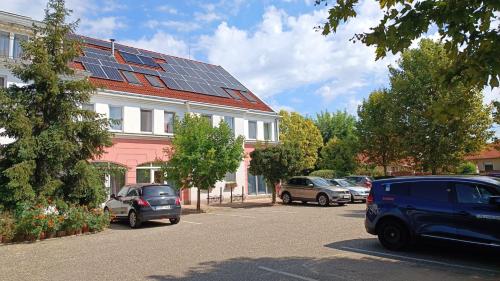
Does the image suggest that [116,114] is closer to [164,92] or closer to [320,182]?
[164,92]

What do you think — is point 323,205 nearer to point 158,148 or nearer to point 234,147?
point 234,147

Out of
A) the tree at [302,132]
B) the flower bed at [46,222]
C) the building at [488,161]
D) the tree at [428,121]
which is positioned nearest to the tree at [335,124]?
the tree at [302,132]

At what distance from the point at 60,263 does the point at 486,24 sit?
904cm

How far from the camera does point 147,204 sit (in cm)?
1517

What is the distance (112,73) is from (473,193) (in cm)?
2117

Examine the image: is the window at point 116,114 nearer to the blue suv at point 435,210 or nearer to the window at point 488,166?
the blue suv at point 435,210

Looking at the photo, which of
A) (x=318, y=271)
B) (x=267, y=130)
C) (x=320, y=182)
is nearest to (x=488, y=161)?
(x=267, y=130)

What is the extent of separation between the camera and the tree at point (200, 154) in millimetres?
19964

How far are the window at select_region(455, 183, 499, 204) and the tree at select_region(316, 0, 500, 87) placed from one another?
136 inches

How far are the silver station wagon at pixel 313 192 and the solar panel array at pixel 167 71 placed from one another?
29.6 ft

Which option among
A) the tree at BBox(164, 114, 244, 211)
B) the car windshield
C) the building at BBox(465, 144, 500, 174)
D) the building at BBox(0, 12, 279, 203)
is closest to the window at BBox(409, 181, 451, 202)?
the tree at BBox(164, 114, 244, 211)

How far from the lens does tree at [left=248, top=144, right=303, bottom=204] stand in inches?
934

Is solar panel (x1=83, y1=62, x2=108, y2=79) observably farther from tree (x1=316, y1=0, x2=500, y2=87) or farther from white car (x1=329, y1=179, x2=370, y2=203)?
tree (x1=316, y1=0, x2=500, y2=87)

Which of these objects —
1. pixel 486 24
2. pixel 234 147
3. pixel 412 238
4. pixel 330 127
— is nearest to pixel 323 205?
pixel 234 147
